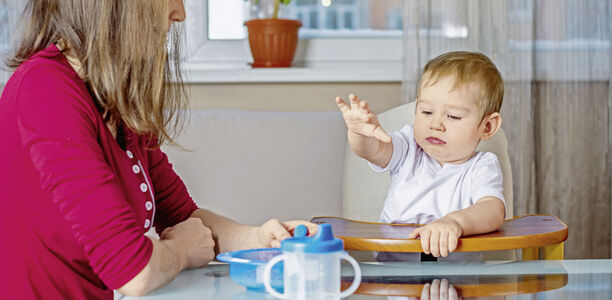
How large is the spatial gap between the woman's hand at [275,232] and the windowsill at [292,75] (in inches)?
50.3

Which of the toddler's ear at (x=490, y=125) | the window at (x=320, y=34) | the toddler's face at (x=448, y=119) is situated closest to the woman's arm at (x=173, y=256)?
the toddler's face at (x=448, y=119)

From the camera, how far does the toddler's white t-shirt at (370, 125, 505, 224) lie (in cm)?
148

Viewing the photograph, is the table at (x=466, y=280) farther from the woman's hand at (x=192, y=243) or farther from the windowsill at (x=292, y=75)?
the windowsill at (x=292, y=75)

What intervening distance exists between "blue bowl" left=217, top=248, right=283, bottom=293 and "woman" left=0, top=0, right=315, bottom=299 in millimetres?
98

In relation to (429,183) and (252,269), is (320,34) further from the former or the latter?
(252,269)

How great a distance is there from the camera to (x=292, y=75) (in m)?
2.38

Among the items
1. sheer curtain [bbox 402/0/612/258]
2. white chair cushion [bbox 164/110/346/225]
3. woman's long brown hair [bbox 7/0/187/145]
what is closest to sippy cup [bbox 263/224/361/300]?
woman's long brown hair [bbox 7/0/187/145]

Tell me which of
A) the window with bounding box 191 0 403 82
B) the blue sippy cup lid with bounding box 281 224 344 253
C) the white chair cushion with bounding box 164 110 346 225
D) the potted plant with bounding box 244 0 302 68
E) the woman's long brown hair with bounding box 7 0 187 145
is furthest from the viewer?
the window with bounding box 191 0 403 82

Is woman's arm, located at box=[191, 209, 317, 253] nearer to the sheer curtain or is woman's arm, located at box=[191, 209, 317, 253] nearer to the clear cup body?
the clear cup body

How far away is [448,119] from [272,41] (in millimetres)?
980

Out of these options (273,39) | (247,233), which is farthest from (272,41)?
(247,233)

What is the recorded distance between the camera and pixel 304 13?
99.4 inches

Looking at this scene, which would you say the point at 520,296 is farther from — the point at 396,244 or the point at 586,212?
the point at 586,212

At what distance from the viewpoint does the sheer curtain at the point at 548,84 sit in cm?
234
